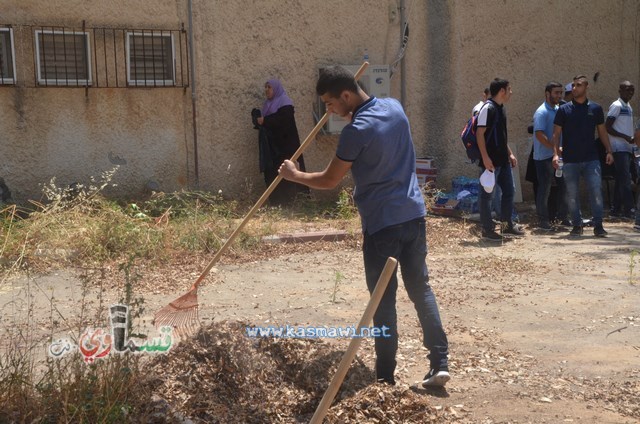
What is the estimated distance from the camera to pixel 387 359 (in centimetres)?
451

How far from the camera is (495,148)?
905 cm

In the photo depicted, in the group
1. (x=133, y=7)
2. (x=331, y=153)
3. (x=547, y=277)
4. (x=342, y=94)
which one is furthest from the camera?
(x=331, y=153)

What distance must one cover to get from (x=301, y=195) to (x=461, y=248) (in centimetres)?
275

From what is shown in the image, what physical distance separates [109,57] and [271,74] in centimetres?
213

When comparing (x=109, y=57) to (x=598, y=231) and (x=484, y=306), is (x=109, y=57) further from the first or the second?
(x=598, y=231)

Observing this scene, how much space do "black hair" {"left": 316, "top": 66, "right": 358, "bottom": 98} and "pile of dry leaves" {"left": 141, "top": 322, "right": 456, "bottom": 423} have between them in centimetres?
140

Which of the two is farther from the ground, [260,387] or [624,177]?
[624,177]

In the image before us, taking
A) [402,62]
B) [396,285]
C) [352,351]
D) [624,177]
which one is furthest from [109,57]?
[352,351]

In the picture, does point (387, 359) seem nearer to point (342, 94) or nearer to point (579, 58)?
point (342, 94)

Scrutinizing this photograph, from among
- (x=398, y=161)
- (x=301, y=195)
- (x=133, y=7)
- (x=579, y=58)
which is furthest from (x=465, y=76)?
(x=398, y=161)

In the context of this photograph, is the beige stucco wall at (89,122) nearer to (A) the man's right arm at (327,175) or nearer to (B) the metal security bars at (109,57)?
(B) the metal security bars at (109,57)

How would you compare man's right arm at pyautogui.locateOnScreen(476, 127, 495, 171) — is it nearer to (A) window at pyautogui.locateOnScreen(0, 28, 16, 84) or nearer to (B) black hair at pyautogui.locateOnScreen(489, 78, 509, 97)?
(B) black hair at pyautogui.locateOnScreen(489, 78, 509, 97)

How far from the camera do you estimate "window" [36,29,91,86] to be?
31.5ft

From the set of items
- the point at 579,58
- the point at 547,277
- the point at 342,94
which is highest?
the point at 579,58
